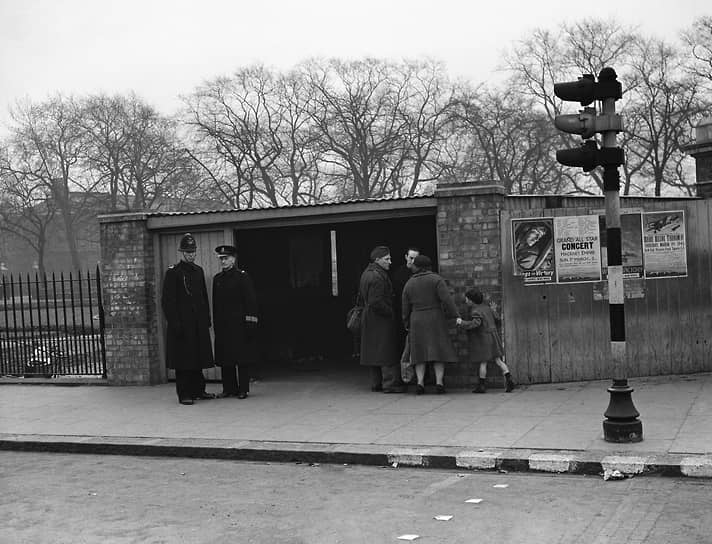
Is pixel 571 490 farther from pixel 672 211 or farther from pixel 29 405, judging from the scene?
pixel 29 405

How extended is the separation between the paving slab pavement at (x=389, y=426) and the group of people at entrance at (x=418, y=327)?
36 centimetres

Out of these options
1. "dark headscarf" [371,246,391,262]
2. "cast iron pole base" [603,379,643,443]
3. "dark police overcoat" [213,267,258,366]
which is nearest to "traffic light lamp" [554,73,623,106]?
"cast iron pole base" [603,379,643,443]

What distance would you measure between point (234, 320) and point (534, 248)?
403 centimetres

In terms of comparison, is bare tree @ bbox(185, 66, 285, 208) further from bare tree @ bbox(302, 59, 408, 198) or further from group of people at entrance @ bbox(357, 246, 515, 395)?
group of people at entrance @ bbox(357, 246, 515, 395)

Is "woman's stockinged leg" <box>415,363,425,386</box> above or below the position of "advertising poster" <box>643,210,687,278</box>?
below

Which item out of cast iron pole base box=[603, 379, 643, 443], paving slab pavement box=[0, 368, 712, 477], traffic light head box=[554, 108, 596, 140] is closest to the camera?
paving slab pavement box=[0, 368, 712, 477]

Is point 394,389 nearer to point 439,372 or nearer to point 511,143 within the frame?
point 439,372

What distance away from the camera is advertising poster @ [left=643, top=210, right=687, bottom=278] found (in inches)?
436

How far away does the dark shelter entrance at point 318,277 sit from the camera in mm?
15422

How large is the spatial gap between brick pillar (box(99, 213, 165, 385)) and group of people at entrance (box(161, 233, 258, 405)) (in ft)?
5.00

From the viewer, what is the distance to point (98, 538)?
19.6 ft

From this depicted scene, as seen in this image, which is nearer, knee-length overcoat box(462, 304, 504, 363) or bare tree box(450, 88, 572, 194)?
knee-length overcoat box(462, 304, 504, 363)

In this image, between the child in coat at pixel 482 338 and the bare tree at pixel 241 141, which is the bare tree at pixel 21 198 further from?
the child in coat at pixel 482 338

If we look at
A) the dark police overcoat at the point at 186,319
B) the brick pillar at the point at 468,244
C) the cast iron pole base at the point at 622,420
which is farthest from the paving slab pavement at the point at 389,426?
the brick pillar at the point at 468,244
